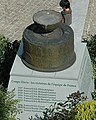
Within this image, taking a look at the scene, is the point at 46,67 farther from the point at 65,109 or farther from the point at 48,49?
the point at 65,109

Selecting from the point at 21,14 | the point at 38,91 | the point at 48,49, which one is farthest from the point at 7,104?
the point at 21,14

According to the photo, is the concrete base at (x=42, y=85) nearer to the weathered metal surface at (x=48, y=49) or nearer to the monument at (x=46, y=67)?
the monument at (x=46, y=67)

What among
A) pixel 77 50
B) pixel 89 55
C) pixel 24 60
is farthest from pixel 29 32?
pixel 89 55

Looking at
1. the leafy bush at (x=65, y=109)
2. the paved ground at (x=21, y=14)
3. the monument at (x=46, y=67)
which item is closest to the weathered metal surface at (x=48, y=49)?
the monument at (x=46, y=67)

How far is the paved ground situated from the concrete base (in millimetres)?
3521

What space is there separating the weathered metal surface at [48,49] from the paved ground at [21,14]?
3.57 meters

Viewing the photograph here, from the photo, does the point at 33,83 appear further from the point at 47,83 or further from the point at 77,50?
the point at 77,50

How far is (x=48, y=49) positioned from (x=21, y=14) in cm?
513

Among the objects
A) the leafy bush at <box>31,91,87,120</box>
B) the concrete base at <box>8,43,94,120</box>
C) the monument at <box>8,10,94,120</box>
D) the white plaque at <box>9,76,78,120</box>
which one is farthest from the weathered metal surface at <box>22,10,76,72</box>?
the leafy bush at <box>31,91,87,120</box>

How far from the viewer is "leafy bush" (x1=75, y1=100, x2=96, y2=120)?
287 inches

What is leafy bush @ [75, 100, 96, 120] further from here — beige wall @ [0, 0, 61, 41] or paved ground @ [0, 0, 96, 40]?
beige wall @ [0, 0, 61, 41]

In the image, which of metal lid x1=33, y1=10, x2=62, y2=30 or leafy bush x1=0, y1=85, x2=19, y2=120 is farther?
leafy bush x1=0, y1=85, x2=19, y2=120

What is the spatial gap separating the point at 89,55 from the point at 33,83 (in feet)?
5.89

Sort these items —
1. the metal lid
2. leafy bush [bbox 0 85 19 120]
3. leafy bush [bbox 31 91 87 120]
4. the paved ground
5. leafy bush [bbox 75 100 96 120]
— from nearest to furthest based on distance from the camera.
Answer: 1. leafy bush [bbox 75 100 96 120]
2. leafy bush [bbox 31 91 87 120]
3. the metal lid
4. leafy bush [bbox 0 85 19 120]
5. the paved ground
